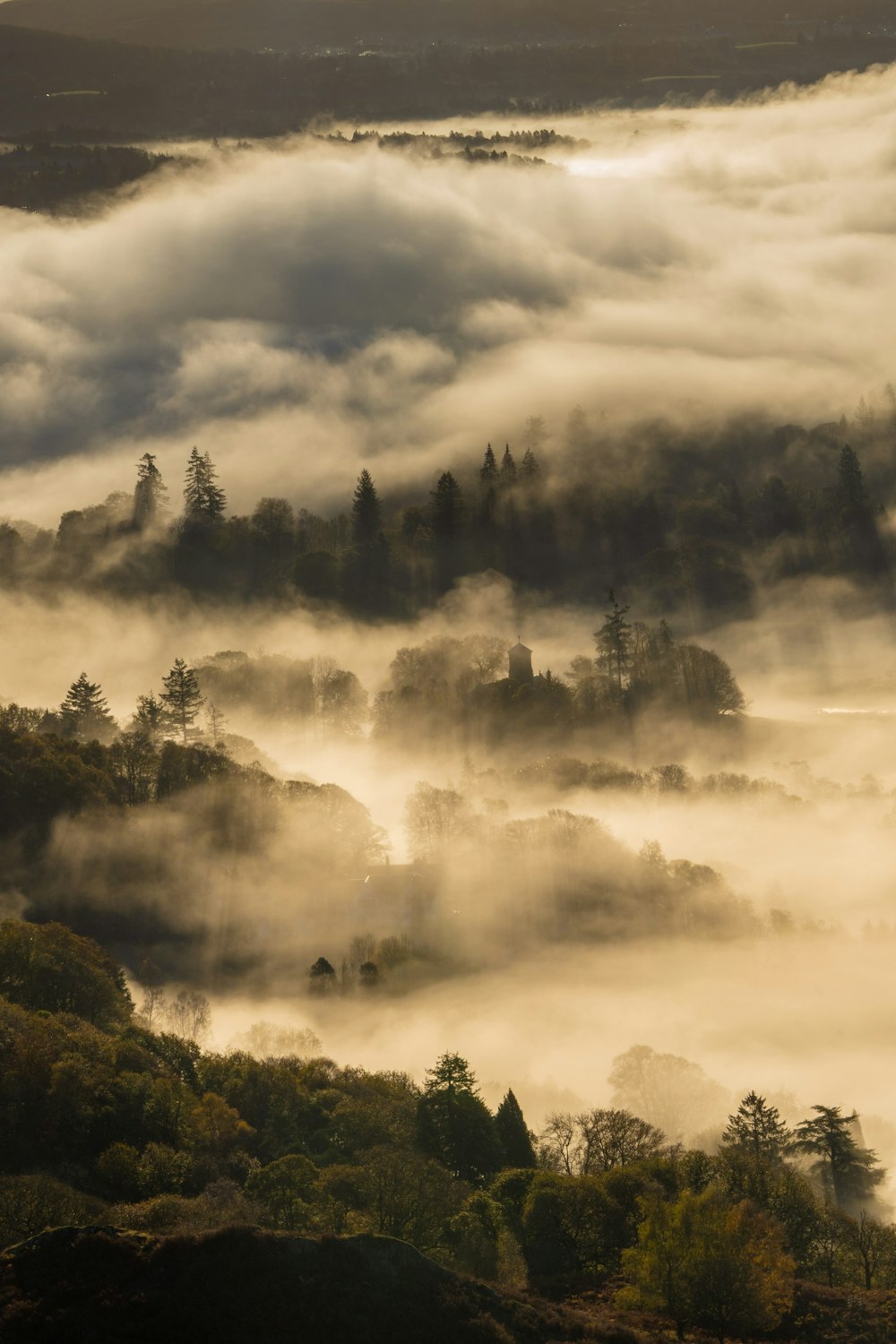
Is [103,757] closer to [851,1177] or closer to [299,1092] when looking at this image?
[299,1092]

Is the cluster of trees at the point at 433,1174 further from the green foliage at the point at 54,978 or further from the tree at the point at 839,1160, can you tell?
the green foliage at the point at 54,978

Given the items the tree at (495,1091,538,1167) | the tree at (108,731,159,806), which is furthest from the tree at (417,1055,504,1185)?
the tree at (108,731,159,806)

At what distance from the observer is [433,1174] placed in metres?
96.0

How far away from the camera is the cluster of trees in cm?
8381

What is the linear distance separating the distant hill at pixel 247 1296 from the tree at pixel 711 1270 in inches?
204

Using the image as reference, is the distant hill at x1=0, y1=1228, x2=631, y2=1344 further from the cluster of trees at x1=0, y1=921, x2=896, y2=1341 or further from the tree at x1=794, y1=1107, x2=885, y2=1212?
the tree at x1=794, y1=1107, x2=885, y2=1212

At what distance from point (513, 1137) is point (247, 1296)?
42.7 m

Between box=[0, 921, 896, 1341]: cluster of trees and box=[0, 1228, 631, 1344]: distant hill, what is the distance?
10305 millimetres

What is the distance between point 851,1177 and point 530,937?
61767 millimetres

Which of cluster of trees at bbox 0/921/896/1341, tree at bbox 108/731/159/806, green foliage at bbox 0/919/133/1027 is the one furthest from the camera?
tree at bbox 108/731/159/806

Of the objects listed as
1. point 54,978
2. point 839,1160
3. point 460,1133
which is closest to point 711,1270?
point 460,1133

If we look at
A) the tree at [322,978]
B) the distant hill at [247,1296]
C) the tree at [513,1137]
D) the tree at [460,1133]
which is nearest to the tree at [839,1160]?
the tree at [513,1137]

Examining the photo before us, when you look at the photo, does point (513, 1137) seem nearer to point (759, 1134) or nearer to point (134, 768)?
point (759, 1134)

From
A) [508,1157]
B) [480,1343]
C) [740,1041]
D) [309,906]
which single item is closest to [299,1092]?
[508,1157]
